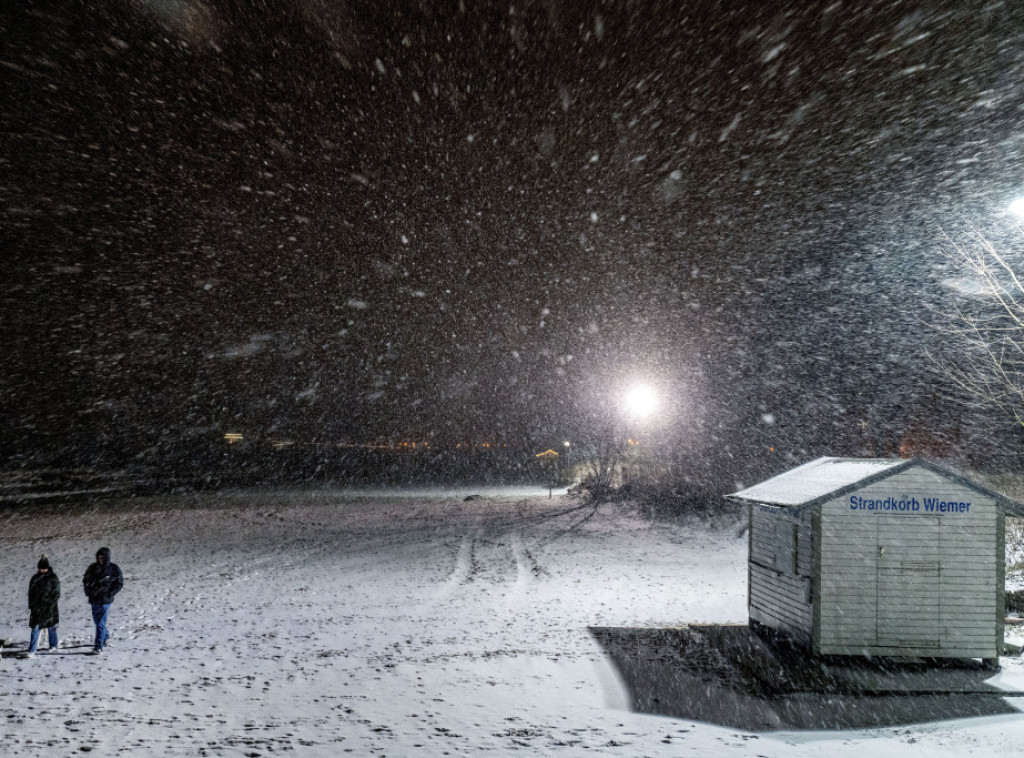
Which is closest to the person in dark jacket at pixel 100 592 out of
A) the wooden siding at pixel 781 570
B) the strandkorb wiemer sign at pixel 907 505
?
the wooden siding at pixel 781 570

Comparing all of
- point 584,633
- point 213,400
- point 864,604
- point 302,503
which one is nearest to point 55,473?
point 302,503

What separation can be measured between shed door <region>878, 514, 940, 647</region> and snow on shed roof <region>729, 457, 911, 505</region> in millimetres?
900

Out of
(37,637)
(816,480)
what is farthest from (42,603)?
(816,480)

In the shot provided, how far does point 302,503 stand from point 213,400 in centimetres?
9630

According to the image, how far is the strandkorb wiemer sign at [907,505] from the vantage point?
9523mm

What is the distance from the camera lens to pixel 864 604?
31.3 feet

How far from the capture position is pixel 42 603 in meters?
9.68

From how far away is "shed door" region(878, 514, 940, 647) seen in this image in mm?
9469

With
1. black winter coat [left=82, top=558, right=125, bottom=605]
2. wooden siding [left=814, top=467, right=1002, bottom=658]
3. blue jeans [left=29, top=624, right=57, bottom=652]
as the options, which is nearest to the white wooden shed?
wooden siding [left=814, top=467, right=1002, bottom=658]

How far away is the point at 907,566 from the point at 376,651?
7960 millimetres

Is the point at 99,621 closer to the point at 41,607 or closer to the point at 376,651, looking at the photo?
the point at 41,607

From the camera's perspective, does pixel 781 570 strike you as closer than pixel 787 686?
No

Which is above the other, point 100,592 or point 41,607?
point 100,592

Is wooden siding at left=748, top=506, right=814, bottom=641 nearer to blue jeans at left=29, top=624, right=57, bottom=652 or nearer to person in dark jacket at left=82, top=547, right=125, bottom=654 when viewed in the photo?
person in dark jacket at left=82, top=547, right=125, bottom=654
